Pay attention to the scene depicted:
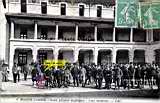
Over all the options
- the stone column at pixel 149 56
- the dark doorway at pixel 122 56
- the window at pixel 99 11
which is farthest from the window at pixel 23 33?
the stone column at pixel 149 56

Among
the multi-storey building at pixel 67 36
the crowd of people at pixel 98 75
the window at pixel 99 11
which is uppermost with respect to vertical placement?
the window at pixel 99 11

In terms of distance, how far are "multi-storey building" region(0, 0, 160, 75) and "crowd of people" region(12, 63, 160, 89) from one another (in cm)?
16

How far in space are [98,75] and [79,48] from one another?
1.52 m

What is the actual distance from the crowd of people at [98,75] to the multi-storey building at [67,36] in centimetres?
16

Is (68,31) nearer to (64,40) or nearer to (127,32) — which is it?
(64,40)

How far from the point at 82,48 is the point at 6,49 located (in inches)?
59.6

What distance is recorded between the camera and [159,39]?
33.6 feet

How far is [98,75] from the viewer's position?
1109 centimetres

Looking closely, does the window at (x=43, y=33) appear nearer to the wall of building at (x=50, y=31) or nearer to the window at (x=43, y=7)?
the wall of building at (x=50, y=31)

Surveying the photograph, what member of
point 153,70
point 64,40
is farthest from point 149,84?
point 64,40

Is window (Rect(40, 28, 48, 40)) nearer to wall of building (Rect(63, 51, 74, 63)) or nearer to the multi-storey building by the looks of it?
the multi-storey building

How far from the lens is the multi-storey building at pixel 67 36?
9.80m

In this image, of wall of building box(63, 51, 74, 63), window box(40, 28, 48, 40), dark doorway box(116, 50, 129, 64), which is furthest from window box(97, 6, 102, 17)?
window box(40, 28, 48, 40)

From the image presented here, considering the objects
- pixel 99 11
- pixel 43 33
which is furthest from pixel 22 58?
pixel 99 11
